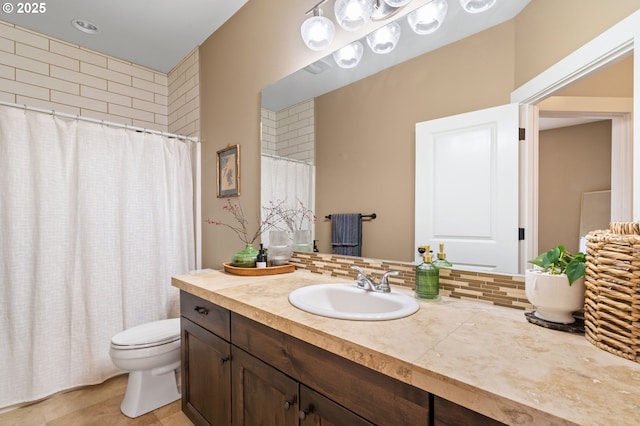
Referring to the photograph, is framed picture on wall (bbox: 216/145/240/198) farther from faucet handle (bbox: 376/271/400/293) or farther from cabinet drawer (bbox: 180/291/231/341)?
faucet handle (bbox: 376/271/400/293)

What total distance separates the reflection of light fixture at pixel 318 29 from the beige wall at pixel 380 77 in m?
0.10

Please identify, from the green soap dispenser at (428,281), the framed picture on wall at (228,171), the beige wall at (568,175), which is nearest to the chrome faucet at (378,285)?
the green soap dispenser at (428,281)

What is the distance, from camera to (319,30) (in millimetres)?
1562

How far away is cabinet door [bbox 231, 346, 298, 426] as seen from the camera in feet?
3.16

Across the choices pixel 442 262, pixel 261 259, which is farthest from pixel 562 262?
pixel 261 259

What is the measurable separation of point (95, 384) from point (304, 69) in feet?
8.14

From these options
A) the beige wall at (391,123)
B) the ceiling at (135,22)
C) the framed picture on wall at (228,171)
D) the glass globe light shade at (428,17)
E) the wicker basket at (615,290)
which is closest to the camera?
the wicker basket at (615,290)

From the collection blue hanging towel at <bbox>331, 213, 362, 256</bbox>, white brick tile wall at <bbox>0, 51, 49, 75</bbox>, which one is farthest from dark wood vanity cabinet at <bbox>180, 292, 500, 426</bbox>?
white brick tile wall at <bbox>0, 51, 49, 75</bbox>

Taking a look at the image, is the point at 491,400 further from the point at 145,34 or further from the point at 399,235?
the point at 145,34

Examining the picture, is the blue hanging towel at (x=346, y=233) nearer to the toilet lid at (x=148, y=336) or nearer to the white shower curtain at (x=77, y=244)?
the toilet lid at (x=148, y=336)

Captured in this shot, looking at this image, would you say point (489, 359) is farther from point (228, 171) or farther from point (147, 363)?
point (228, 171)

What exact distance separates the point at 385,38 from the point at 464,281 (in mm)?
1130

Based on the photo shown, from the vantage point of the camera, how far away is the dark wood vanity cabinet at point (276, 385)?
0.69 m

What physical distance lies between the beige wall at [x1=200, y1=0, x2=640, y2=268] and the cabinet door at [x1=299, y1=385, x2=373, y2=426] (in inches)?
27.6
